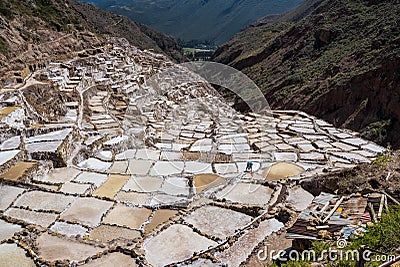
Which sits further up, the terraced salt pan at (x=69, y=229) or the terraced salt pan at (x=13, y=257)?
the terraced salt pan at (x=69, y=229)

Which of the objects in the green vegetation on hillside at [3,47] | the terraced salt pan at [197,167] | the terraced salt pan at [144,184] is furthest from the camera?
the green vegetation on hillside at [3,47]

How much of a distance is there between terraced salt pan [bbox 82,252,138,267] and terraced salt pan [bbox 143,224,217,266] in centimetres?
35

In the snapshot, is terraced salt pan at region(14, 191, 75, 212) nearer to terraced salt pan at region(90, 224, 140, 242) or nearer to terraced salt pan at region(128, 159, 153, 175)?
terraced salt pan at region(90, 224, 140, 242)

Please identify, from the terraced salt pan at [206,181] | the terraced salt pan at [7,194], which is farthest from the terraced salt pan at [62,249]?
the terraced salt pan at [206,181]

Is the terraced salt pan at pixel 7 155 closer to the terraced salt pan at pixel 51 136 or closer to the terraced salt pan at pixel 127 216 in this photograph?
the terraced salt pan at pixel 51 136

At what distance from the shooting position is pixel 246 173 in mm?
10328

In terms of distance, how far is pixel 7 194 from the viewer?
888 centimetres

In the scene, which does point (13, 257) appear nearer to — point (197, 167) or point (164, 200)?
point (164, 200)

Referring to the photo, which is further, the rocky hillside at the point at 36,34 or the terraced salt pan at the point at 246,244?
the rocky hillside at the point at 36,34

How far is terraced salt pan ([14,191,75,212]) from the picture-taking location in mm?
8508

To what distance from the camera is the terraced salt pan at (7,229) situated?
740cm

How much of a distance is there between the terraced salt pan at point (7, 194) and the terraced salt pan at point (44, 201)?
0.57 feet

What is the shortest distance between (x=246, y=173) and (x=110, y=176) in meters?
3.97

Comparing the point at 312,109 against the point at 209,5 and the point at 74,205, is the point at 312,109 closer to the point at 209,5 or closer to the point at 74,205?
the point at 74,205
